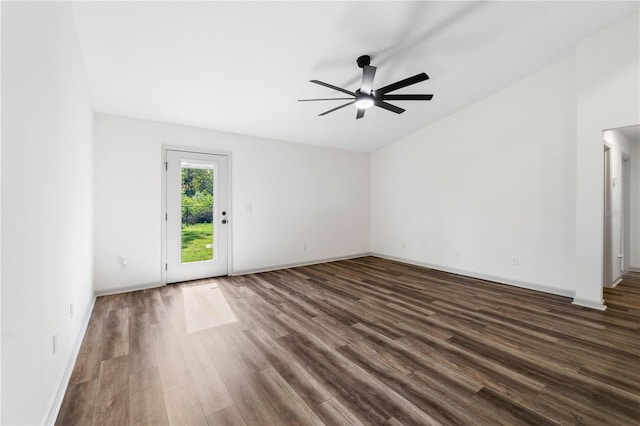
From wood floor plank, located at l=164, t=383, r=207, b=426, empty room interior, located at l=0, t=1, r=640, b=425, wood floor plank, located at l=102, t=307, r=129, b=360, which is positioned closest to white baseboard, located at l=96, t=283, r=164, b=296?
empty room interior, located at l=0, t=1, r=640, b=425

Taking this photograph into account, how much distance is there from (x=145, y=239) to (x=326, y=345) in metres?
3.39

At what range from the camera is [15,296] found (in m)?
1.15

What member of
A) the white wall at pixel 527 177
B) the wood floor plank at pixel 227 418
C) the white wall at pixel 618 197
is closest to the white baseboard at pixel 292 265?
the white wall at pixel 527 177

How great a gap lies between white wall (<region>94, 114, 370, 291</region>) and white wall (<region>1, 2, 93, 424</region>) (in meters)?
1.81

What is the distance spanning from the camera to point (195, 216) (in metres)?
4.64

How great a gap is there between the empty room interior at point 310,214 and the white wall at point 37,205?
0.07 feet

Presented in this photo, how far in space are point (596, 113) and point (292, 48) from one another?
3831 millimetres

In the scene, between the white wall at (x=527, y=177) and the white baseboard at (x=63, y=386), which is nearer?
the white baseboard at (x=63, y=386)

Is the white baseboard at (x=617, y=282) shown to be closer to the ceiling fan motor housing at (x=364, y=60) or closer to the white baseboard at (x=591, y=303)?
the white baseboard at (x=591, y=303)

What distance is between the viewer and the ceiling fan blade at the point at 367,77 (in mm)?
2772

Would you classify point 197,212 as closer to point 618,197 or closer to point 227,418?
point 227,418

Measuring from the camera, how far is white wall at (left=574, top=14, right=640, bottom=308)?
10.2 ft

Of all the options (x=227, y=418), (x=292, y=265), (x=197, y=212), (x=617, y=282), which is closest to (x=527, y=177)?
(x=617, y=282)

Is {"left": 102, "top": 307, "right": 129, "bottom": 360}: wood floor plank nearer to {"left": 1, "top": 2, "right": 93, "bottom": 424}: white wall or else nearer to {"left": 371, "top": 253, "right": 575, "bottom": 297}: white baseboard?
{"left": 1, "top": 2, "right": 93, "bottom": 424}: white wall
